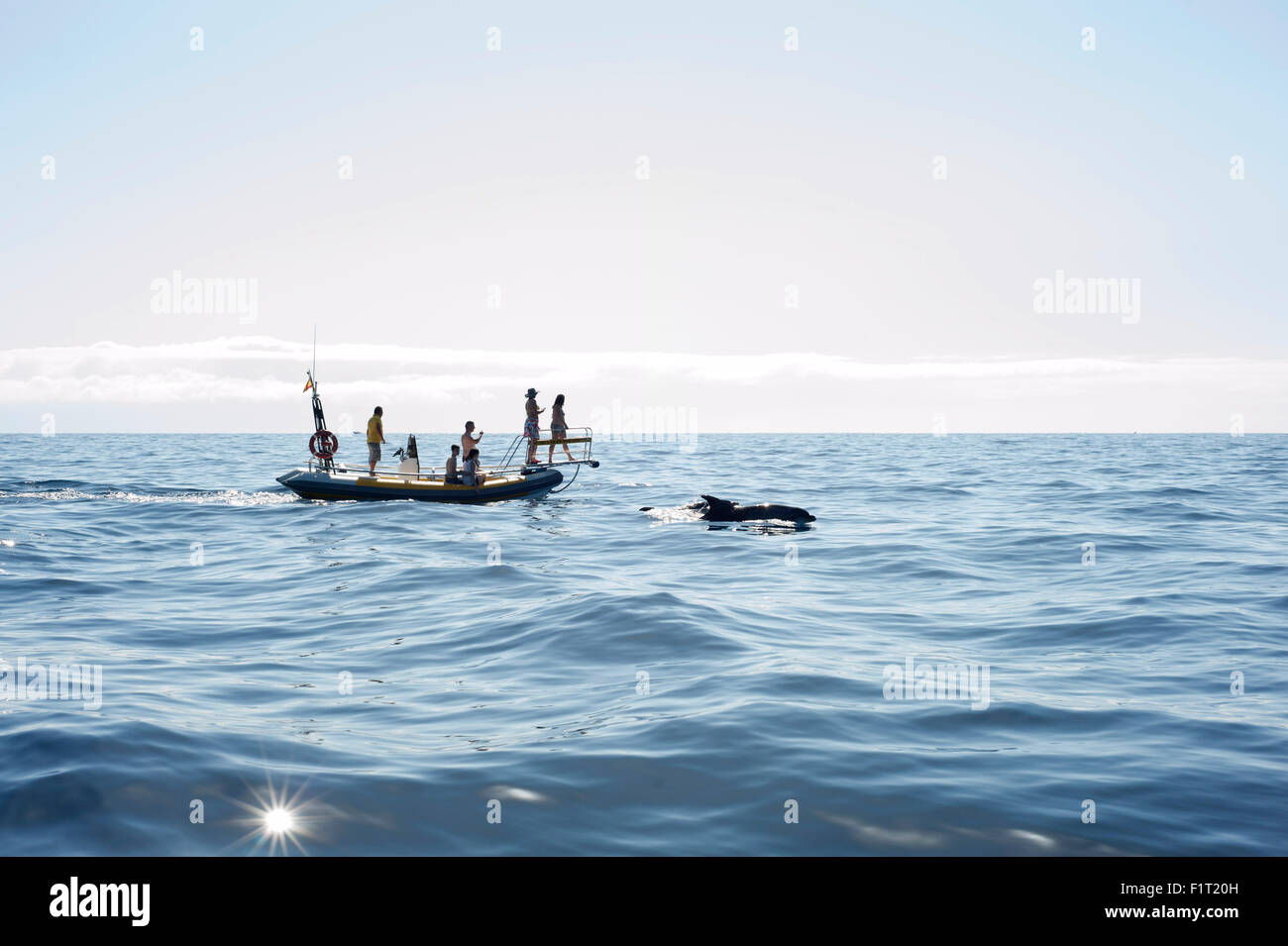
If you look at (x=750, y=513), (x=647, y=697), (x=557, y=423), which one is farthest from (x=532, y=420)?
(x=647, y=697)

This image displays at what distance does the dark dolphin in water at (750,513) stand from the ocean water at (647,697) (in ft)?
8.96

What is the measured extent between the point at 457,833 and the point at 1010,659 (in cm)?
758

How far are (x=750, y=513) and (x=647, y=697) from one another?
16.8m

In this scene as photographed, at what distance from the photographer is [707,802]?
6926mm

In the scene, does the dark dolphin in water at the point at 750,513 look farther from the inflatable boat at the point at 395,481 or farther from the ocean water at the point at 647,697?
the inflatable boat at the point at 395,481

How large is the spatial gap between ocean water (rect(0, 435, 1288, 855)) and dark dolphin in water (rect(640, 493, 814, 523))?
2.73m

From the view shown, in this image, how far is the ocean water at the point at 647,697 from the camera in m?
6.57

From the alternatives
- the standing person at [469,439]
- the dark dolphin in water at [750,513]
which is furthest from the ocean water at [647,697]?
the standing person at [469,439]

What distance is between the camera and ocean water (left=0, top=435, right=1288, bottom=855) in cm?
657

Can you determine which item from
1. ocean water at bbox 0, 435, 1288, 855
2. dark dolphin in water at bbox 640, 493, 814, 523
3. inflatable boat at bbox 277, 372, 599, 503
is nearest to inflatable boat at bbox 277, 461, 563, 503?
inflatable boat at bbox 277, 372, 599, 503

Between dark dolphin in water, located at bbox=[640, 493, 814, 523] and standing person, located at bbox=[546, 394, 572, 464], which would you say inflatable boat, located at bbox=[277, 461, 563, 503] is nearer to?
standing person, located at bbox=[546, 394, 572, 464]

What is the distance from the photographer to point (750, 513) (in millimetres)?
26156

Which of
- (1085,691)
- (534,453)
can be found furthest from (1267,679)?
(534,453)
